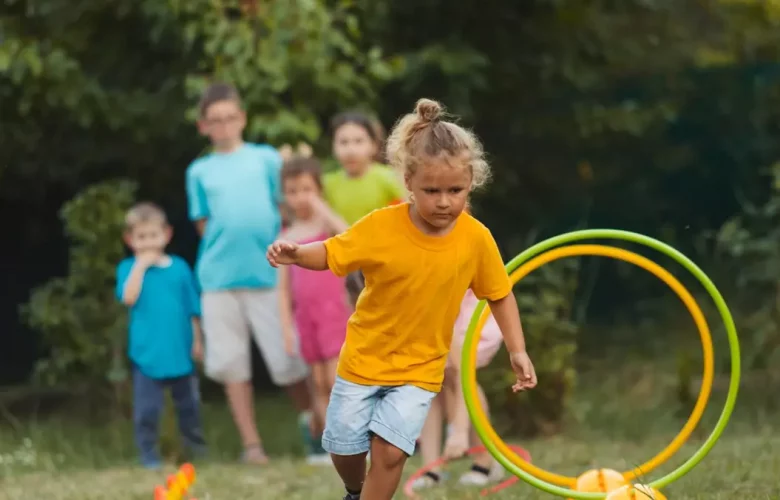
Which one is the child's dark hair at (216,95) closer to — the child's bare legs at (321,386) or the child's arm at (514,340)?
the child's bare legs at (321,386)

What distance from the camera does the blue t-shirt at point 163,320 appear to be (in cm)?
706

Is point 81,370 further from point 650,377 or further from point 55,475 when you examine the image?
point 650,377

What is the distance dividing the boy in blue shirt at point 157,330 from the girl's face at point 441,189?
3.44m

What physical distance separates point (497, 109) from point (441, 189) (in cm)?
530

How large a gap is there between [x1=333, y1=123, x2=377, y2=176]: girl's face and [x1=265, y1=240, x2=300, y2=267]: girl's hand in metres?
2.60

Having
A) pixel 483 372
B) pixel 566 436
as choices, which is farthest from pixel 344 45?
pixel 566 436

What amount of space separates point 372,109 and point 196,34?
3.90 ft

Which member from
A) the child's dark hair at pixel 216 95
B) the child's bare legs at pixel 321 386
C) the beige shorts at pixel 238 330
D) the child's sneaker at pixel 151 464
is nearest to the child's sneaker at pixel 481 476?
the child's bare legs at pixel 321 386

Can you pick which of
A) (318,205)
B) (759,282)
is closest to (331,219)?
(318,205)

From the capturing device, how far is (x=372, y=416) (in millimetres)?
3895

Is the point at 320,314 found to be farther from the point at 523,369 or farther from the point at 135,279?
the point at 523,369

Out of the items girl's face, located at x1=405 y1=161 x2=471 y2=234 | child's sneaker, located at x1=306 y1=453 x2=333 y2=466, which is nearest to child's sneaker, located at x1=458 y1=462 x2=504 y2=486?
child's sneaker, located at x1=306 y1=453 x2=333 y2=466

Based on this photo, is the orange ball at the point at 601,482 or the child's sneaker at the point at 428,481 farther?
the child's sneaker at the point at 428,481

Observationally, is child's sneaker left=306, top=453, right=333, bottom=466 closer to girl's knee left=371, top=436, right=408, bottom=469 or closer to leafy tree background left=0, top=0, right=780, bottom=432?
leafy tree background left=0, top=0, right=780, bottom=432
